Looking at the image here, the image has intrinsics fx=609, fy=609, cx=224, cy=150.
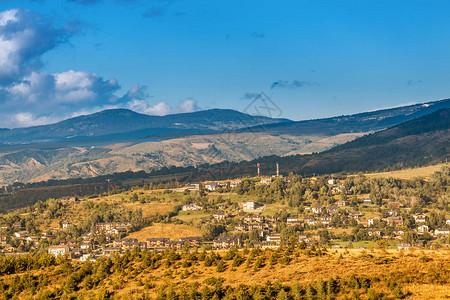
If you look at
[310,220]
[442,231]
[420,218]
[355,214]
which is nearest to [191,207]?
[310,220]

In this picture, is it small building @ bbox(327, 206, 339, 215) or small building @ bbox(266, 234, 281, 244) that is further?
small building @ bbox(327, 206, 339, 215)

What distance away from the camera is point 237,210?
129750 mm

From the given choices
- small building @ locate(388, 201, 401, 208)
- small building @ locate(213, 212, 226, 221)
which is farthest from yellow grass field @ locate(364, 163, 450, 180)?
small building @ locate(213, 212, 226, 221)

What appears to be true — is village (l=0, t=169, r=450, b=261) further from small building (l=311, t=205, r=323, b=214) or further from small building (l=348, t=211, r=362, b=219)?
small building (l=311, t=205, r=323, b=214)

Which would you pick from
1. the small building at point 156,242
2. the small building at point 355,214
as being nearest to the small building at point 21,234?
the small building at point 156,242

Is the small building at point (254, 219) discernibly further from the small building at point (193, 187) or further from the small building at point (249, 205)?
the small building at point (193, 187)

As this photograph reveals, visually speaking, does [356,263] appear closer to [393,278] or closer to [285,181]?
[393,278]

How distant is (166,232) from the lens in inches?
4491

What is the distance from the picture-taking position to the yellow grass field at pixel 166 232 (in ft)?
363

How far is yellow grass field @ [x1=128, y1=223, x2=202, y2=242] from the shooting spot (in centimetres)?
11075

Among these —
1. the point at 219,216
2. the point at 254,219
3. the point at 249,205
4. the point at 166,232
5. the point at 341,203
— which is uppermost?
the point at 249,205

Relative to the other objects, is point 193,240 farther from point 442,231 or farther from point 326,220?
point 442,231

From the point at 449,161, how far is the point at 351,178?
1800 inches

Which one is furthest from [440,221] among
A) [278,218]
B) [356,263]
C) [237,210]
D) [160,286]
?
[160,286]
